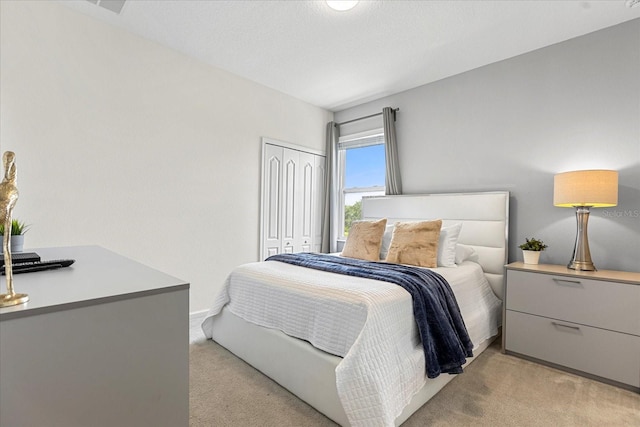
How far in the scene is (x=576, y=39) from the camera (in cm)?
263

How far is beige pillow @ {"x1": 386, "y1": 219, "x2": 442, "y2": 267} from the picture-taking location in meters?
2.55

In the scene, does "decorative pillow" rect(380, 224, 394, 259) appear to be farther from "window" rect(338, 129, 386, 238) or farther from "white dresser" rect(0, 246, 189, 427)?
"white dresser" rect(0, 246, 189, 427)

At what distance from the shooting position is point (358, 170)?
444 cm

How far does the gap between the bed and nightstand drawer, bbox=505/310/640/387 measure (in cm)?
22

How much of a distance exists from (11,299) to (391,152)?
11.9 ft

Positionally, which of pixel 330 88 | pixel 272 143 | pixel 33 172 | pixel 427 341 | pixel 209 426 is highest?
Result: pixel 330 88

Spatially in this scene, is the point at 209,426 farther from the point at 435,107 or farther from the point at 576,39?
the point at 576,39

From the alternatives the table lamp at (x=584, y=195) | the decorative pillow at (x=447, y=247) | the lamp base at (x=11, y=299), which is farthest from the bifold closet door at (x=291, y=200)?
the lamp base at (x=11, y=299)

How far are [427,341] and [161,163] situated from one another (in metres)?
2.72

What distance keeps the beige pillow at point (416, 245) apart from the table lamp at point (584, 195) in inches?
36.7

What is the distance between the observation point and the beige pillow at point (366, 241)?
9.45ft

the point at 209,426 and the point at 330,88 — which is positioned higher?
the point at 330,88

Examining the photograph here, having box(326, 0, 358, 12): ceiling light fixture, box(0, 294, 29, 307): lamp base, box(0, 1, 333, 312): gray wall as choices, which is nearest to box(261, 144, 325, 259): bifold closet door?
box(0, 1, 333, 312): gray wall

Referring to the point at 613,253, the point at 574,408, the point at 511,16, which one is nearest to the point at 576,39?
the point at 511,16
